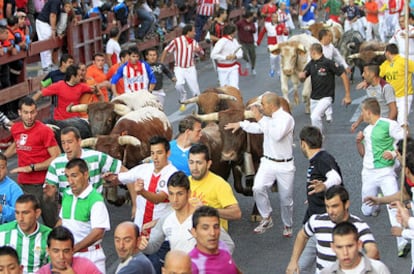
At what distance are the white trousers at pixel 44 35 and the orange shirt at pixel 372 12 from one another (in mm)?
10958

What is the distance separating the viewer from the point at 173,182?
7.87m

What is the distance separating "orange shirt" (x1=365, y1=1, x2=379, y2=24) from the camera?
2764cm

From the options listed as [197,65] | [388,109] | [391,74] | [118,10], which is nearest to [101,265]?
[388,109]

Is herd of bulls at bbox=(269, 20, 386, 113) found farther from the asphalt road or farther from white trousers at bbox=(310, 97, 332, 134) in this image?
white trousers at bbox=(310, 97, 332, 134)

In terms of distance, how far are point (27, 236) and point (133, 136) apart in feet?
16.5

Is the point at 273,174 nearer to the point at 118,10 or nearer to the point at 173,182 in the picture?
the point at 173,182

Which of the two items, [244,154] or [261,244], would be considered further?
[244,154]

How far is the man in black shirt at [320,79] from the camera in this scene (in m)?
15.8

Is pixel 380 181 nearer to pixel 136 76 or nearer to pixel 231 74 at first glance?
pixel 136 76

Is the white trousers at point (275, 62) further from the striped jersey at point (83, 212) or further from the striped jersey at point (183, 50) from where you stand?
the striped jersey at point (83, 212)


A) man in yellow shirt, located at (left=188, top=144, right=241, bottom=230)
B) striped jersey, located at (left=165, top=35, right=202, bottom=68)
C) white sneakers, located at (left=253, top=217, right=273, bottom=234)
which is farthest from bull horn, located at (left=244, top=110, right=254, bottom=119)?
striped jersey, located at (left=165, top=35, right=202, bottom=68)

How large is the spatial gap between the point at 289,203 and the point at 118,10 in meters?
13.2

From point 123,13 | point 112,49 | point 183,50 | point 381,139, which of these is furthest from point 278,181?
point 123,13

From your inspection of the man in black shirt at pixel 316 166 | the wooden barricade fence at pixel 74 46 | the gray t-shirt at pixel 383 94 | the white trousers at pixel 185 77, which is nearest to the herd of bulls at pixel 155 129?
the gray t-shirt at pixel 383 94
